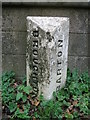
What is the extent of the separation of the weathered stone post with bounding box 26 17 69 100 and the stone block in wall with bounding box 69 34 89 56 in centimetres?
53

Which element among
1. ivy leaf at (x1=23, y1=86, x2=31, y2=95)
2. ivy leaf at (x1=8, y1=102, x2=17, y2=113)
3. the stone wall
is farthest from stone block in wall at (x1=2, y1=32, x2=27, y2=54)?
ivy leaf at (x1=8, y1=102, x2=17, y2=113)

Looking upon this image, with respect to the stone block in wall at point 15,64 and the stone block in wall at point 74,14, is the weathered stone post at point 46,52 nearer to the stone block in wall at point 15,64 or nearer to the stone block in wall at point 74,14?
the stone block in wall at point 74,14

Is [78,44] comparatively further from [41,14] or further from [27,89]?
[27,89]

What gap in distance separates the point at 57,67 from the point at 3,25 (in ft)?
A: 3.93

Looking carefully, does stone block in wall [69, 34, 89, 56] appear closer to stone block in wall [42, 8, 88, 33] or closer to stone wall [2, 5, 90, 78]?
stone wall [2, 5, 90, 78]

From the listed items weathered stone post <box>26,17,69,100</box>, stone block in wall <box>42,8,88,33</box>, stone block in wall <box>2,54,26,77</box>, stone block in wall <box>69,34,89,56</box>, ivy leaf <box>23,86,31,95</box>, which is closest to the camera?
weathered stone post <box>26,17,69,100</box>

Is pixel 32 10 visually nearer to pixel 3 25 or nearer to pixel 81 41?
pixel 3 25

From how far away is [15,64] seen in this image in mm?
4367

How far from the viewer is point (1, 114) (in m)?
3.52

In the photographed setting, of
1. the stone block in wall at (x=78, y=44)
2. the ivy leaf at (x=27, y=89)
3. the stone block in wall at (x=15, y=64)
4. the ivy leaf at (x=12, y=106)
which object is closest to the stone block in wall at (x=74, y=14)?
the stone block in wall at (x=78, y=44)

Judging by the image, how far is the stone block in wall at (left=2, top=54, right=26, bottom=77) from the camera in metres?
4.32

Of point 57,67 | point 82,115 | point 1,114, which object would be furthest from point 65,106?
point 1,114

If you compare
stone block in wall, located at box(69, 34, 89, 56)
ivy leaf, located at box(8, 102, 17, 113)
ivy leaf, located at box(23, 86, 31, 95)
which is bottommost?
ivy leaf, located at box(8, 102, 17, 113)

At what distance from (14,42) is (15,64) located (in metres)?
0.36
